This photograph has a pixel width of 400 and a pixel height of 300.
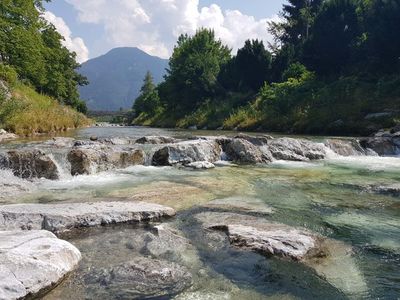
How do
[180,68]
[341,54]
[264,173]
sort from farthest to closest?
[180,68]
[341,54]
[264,173]

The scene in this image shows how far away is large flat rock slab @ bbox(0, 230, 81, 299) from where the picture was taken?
3.79m

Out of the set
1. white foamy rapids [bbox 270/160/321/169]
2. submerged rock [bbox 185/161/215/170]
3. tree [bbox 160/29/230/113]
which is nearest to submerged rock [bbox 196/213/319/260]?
submerged rock [bbox 185/161/215/170]

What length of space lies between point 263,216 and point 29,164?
7.31 meters

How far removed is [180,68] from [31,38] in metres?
26.6

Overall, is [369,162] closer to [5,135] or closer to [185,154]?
[185,154]

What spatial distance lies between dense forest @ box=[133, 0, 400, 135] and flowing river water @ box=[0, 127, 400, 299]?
581 inches

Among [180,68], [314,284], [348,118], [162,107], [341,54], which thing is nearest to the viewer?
[314,284]

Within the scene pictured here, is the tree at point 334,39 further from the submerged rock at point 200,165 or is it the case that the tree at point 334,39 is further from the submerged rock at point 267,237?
the submerged rock at point 267,237

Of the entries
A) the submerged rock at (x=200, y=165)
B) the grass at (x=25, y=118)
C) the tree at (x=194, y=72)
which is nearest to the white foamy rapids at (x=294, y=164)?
the submerged rock at (x=200, y=165)

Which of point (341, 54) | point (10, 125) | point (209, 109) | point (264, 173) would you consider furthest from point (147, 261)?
point (209, 109)

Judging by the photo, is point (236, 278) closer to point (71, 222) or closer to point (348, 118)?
point (71, 222)

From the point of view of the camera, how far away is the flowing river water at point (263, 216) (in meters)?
4.30

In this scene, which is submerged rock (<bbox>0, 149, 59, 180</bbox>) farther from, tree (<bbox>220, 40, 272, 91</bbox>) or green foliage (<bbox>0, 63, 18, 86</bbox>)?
tree (<bbox>220, 40, 272, 91</bbox>)

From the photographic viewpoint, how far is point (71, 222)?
6066mm
